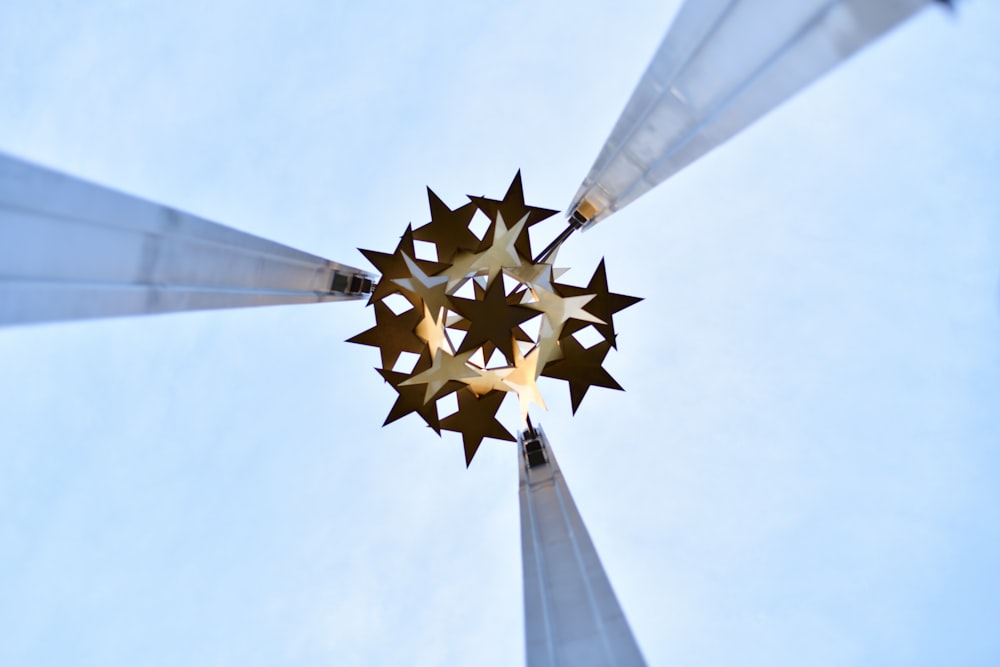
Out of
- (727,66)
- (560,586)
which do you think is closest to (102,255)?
(727,66)

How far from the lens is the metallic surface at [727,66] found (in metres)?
4.34

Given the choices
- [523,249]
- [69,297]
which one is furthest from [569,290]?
[69,297]

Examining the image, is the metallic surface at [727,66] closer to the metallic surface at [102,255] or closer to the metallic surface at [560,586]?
the metallic surface at [102,255]

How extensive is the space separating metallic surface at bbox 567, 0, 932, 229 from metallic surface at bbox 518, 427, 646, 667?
5.62m

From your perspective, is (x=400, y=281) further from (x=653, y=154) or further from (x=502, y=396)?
(x=653, y=154)

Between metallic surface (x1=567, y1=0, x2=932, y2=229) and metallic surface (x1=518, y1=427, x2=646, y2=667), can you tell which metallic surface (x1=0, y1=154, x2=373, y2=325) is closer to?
metallic surface (x1=567, y1=0, x2=932, y2=229)

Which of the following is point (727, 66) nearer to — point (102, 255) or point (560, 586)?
point (102, 255)

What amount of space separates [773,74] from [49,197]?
6.09 m

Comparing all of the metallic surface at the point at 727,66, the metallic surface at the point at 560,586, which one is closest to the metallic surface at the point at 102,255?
the metallic surface at the point at 727,66

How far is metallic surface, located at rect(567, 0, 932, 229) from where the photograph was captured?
4.34 m

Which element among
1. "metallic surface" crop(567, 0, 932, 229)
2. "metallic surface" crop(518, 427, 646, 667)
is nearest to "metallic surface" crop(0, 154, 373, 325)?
"metallic surface" crop(567, 0, 932, 229)

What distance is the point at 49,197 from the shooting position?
13.8ft

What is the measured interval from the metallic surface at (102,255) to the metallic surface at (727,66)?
17.4ft

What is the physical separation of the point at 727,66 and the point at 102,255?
19.6 ft
